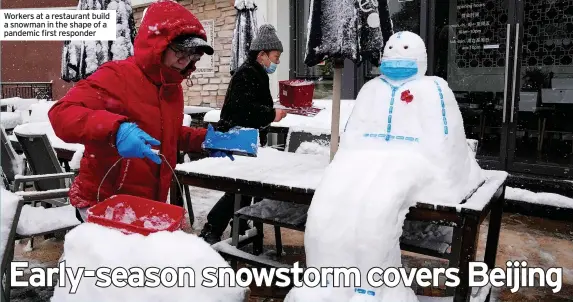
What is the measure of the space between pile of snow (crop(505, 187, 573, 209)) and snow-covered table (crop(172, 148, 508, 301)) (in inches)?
113

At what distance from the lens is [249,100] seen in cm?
448

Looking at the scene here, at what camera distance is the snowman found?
2.56 meters

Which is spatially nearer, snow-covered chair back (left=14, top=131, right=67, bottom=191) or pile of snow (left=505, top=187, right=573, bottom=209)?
snow-covered chair back (left=14, top=131, right=67, bottom=191)

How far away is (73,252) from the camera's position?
65.3 inches

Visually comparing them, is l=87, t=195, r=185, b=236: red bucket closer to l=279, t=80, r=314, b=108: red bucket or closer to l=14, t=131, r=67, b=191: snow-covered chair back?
l=279, t=80, r=314, b=108: red bucket

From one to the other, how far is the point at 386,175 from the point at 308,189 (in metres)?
0.47

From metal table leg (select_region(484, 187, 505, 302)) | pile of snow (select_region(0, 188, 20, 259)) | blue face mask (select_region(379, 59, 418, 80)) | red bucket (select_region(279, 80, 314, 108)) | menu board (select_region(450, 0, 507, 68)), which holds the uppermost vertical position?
menu board (select_region(450, 0, 507, 68))

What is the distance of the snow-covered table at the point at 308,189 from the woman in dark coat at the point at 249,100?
0.54 m

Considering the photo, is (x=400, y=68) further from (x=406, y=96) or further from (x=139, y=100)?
(x=139, y=100)

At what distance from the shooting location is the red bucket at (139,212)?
1.84m

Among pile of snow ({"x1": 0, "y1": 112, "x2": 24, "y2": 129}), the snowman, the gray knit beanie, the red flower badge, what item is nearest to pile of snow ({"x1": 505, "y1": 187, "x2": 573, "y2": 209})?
the snowman

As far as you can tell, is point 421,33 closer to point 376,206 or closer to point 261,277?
point 261,277

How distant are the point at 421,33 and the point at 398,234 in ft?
17.8

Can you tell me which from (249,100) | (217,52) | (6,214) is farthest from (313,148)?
(217,52)
